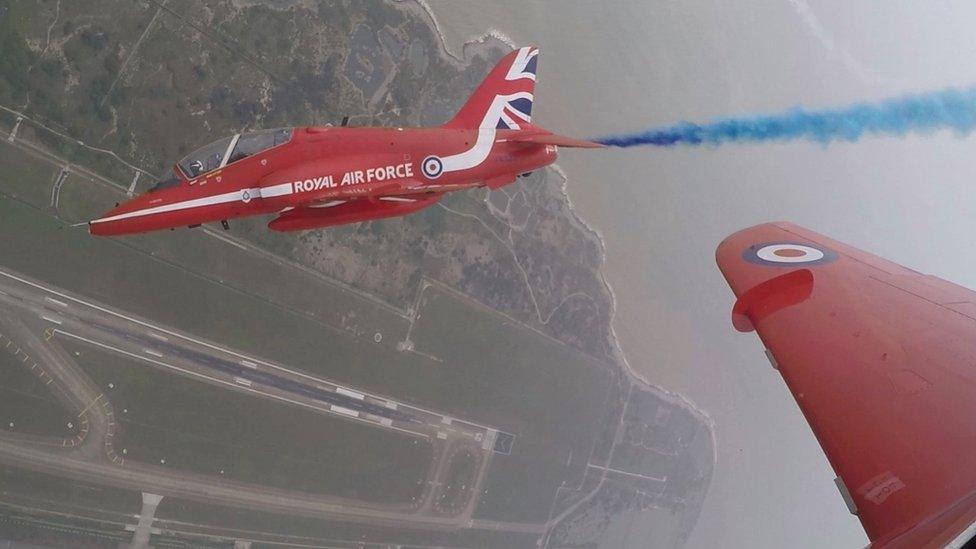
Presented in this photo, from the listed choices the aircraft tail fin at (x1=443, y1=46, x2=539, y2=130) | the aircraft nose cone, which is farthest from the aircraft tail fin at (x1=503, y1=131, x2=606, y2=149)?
the aircraft nose cone

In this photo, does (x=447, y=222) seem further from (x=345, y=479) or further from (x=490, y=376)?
(x=345, y=479)

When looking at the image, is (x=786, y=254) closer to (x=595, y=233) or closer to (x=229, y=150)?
(x=595, y=233)

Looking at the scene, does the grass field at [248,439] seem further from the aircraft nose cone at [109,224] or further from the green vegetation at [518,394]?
the aircraft nose cone at [109,224]

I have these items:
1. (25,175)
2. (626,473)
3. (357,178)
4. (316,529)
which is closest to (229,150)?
(357,178)

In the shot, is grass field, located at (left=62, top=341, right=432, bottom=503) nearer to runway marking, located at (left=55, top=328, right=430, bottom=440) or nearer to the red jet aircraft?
runway marking, located at (left=55, top=328, right=430, bottom=440)

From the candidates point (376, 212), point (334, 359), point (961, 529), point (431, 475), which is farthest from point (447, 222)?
point (961, 529)

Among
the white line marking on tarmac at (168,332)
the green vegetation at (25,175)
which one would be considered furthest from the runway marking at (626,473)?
the green vegetation at (25,175)
